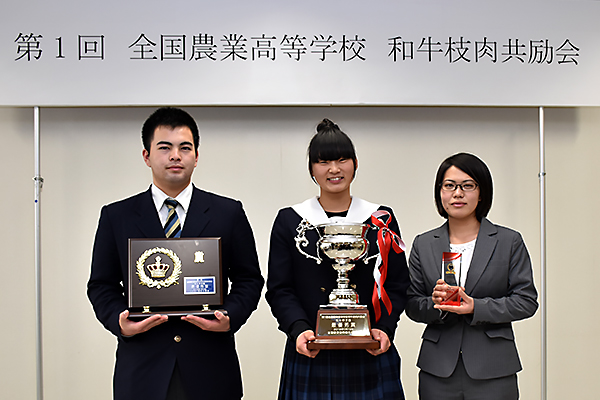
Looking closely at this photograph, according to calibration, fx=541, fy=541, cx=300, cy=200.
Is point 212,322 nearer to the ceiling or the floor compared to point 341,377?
nearer to the ceiling

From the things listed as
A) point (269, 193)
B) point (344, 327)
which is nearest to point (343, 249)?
point (344, 327)

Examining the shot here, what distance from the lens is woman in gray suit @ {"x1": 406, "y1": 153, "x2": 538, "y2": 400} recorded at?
6.51 feet

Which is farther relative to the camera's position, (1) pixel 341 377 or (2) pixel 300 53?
(2) pixel 300 53

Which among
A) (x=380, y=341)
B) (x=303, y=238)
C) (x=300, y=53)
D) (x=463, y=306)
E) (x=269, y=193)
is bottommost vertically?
(x=380, y=341)

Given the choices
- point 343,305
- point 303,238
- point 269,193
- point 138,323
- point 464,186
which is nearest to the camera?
point 138,323

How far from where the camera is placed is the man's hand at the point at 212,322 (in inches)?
70.8

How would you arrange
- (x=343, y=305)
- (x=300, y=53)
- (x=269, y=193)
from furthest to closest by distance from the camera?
(x=269, y=193)
(x=300, y=53)
(x=343, y=305)

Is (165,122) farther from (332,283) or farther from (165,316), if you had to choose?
(332,283)

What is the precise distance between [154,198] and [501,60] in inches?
89.0

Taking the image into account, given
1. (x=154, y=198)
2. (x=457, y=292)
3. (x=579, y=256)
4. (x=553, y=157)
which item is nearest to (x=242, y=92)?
(x=154, y=198)

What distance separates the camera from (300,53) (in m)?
3.14

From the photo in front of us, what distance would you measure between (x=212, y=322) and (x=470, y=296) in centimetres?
98

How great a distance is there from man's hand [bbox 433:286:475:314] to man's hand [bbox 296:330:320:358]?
18.8 inches

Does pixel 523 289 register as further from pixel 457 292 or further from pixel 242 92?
pixel 242 92
